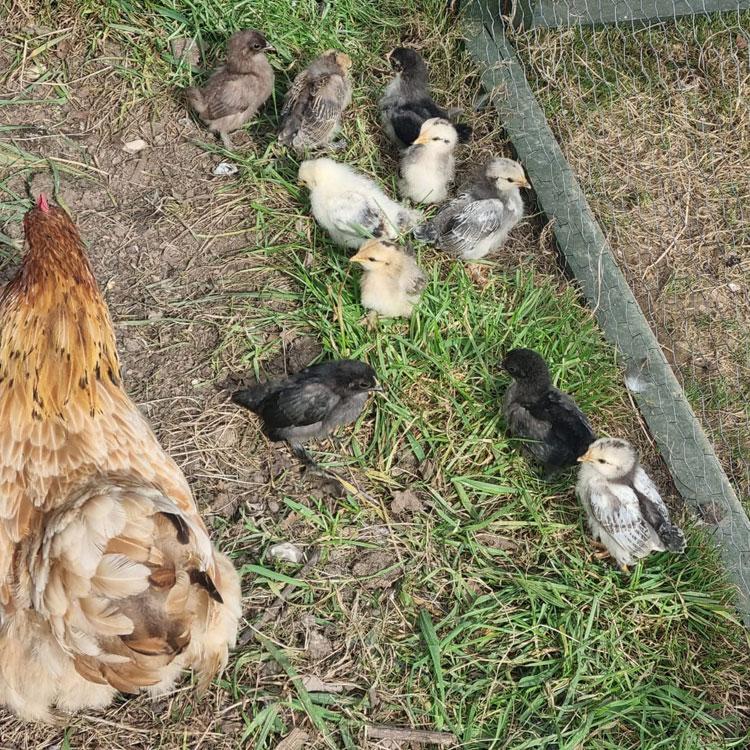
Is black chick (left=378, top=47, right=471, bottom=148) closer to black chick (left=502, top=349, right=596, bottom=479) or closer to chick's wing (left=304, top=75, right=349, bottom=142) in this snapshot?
chick's wing (left=304, top=75, right=349, bottom=142)

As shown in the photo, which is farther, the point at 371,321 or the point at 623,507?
the point at 371,321

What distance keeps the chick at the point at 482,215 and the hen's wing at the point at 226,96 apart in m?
1.14

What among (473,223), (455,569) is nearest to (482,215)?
(473,223)

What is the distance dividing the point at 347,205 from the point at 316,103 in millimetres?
657

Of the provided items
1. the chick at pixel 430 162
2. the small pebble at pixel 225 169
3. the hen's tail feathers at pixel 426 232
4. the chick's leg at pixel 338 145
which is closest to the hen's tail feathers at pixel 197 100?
the small pebble at pixel 225 169

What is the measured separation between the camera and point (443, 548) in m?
3.01

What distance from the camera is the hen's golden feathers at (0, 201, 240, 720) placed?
199 cm

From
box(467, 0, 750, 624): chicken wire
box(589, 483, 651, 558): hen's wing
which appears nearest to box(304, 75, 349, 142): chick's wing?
box(467, 0, 750, 624): chicken wire

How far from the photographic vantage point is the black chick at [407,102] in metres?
4.08

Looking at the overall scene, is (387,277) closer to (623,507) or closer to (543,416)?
(543,416)

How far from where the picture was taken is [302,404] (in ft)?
10.0

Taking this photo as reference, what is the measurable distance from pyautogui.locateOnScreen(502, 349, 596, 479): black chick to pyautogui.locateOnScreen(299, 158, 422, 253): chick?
3.00 feet

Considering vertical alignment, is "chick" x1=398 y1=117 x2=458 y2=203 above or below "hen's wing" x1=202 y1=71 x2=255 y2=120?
below

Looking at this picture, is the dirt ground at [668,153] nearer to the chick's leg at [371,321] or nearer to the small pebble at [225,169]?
the chick's leg at [371,321]
